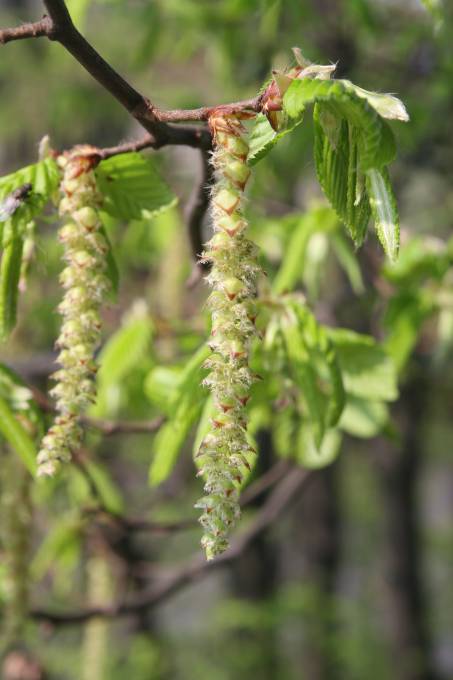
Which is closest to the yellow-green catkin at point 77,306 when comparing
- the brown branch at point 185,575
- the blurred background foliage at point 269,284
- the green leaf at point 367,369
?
the blurred background foliage at point 269,284

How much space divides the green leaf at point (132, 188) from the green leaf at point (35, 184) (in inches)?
3.3

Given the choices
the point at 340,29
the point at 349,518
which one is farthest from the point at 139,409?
the point at 349,518

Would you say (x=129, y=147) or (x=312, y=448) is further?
(x=312, y=448)

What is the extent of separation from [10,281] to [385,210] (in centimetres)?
54

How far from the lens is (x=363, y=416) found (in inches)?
69.0

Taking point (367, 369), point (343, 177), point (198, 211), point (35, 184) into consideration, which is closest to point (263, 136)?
point (343, 177)

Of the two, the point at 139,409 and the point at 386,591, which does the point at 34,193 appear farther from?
the point at 386,591

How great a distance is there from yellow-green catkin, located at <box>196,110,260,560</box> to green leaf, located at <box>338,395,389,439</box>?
90cm

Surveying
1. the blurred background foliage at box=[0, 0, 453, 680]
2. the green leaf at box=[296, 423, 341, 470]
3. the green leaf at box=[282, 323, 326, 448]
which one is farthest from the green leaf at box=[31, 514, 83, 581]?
the green leaf at box=[282, 323, 326, 448]

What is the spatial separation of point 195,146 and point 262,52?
2.69m

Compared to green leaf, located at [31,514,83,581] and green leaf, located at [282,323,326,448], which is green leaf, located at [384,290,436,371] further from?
green leaf, located at [31,514,83,581]

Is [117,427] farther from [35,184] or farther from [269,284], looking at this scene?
[35,184]

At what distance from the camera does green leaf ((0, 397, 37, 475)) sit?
1283 mm

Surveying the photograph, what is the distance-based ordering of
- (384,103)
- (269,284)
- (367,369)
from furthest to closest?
(367,369), (269,284), (384,103)
